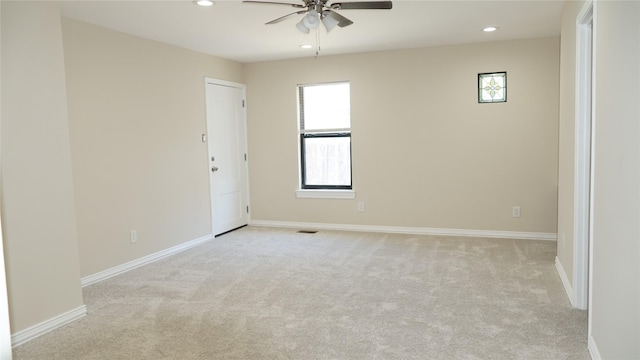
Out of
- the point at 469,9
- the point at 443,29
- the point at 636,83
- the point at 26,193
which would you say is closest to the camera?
the point at 636,83

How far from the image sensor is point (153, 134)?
4820 mm

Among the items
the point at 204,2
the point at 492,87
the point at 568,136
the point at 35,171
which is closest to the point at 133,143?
the point at 35,171

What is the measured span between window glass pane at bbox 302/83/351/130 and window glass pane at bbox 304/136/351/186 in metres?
0.19

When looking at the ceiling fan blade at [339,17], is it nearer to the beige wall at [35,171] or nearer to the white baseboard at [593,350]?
the beige wall at [35,171]

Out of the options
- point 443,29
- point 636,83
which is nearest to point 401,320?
point 636,83

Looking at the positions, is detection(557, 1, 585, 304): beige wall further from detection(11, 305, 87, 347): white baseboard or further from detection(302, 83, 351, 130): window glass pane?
detection(11, 305, 87, 347): white baseboard

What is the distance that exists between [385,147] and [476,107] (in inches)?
47.3

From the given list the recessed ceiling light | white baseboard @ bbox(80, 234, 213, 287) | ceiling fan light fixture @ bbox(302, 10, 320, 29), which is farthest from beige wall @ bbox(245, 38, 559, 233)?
ceiling fan light fixture @ bbox(302, 10, 320, 29)

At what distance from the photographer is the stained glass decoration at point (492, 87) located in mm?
5348

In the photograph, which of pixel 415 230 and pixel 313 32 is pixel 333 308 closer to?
pixel 415 230

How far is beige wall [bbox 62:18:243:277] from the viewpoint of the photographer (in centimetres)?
402

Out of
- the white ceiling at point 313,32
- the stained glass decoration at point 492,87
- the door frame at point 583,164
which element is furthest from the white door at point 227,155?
the door frame at point 583,164

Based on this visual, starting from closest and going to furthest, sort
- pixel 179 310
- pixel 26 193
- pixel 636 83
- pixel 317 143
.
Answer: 1. pixel 636 83
2. pixel 26 193
3. pixel 179 310
4. pixel 317 143

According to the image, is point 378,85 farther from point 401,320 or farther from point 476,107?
point 401,320
